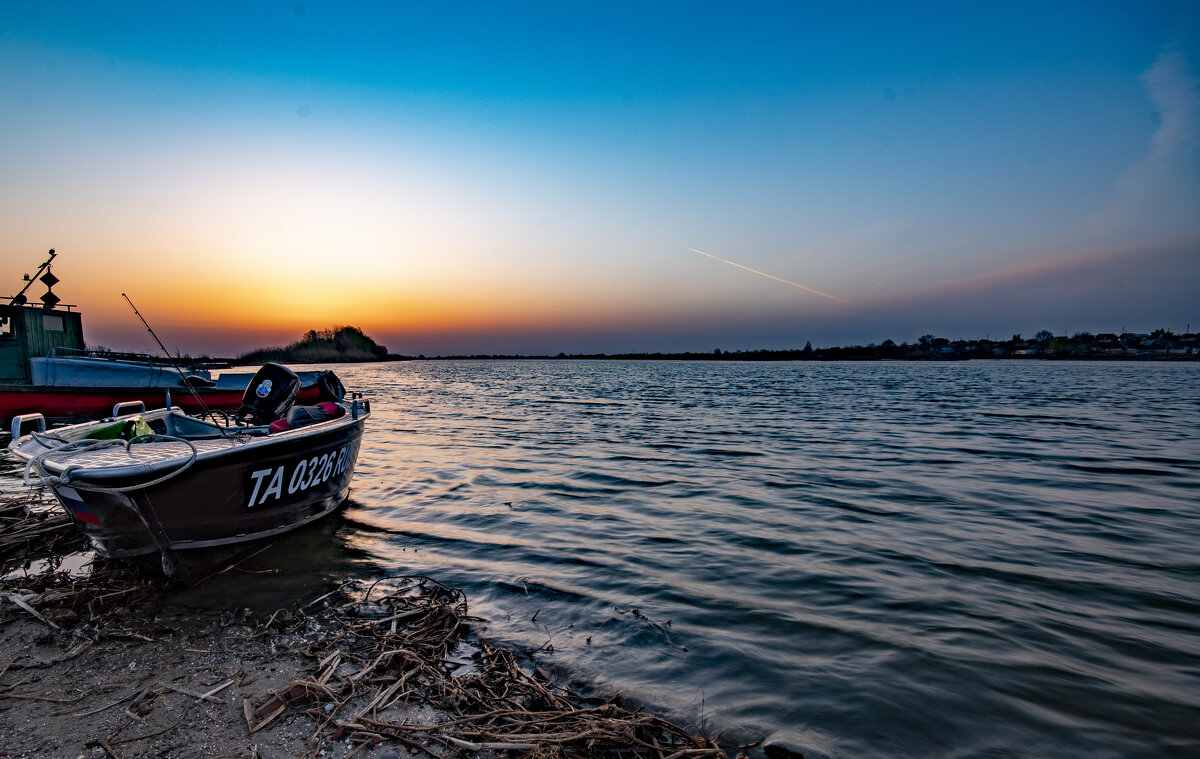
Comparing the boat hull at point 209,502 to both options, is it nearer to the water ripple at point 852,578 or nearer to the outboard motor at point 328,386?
the water ripple at point 852,578

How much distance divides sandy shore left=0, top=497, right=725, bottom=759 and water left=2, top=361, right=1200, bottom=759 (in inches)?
22.8

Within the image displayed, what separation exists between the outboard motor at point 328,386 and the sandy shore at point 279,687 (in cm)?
563

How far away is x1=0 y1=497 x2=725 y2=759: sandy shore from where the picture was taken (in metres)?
2.91

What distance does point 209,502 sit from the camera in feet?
17.1

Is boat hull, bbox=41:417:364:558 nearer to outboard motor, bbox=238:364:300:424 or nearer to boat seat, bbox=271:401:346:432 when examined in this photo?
boat seat, bbox=271:401:346:432

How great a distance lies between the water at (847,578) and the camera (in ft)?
11.7

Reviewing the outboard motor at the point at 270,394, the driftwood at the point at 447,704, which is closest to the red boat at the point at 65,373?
the outboard motor at the point at 270,394

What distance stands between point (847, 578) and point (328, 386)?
9.70 m

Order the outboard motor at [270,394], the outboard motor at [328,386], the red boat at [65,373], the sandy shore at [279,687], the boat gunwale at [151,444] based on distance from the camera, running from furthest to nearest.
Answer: the red boat at [65,373]
the outboard motor at [328,386]
the outboard motor at [270,394]
the boat gunwale at [151,444]
the sandy shore at [279,687]

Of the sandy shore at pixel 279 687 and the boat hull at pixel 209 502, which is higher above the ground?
the boat hull at pixel 209 502

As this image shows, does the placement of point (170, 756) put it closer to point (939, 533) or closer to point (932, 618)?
point (932, 618)

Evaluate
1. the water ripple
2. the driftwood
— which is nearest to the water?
the water ripple

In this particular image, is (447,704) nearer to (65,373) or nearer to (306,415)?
(306,415)

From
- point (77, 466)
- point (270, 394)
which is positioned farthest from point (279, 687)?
point (270, 394)
